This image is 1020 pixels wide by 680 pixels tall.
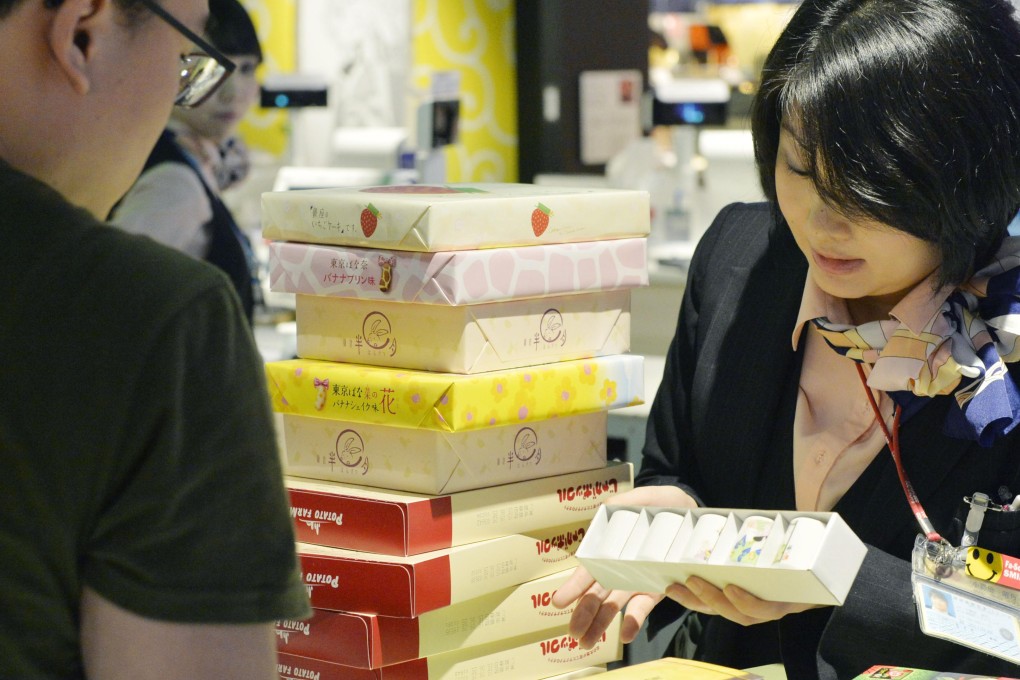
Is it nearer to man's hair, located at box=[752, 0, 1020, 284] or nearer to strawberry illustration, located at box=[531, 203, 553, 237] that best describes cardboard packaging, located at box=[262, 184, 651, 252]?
strawberry illustration, located at box=[531, 203, 553, 237]

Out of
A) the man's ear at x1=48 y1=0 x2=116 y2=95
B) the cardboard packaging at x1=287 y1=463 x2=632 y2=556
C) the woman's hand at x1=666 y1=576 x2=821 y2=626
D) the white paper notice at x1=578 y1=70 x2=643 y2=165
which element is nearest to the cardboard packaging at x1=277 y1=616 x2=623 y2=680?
the cardboard packaging at x1=287 y1=463 x2=632 y2=556

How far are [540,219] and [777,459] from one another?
521 millimetres

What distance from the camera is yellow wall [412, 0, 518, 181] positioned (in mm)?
7031

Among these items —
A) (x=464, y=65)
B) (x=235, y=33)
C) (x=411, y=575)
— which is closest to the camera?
(x=411, y=575)

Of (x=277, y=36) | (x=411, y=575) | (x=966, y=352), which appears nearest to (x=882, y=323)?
(x=966, y=352)

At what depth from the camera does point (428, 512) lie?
4.34 ft

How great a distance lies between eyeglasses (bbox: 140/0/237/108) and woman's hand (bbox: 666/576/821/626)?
2.21 ft

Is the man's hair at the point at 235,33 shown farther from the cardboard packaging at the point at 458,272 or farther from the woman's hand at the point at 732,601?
the woman's hand at the point at 732,601

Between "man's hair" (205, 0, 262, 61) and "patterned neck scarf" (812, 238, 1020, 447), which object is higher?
"man's hair" (205, 0, 262, 61)

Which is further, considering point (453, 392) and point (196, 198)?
point (196, 198)

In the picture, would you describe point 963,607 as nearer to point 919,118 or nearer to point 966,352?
point 966,352

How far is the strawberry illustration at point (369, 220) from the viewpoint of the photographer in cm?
132

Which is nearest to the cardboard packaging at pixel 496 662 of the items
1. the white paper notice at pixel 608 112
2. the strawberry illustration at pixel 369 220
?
the strawberry illustration at pixel 369 220

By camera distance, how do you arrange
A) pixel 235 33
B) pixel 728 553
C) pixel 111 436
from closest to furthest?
1. pixel 111 436
2. pixel 728 553
3. pixel 235 33
